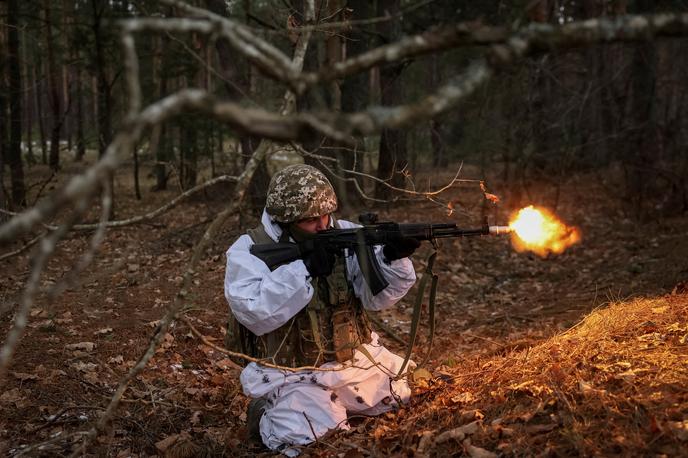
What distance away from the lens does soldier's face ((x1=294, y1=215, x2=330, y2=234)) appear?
4828 mm

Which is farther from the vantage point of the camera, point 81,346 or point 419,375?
point 81,346

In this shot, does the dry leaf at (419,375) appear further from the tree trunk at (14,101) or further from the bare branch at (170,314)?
the tree trunk at (14,101)

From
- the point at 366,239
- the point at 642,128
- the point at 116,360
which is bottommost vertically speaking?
the point at 116,360

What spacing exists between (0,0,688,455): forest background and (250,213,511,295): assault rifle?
1.50ft

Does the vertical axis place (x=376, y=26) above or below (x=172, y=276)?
above

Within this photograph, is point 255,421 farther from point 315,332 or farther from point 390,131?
point 390,131

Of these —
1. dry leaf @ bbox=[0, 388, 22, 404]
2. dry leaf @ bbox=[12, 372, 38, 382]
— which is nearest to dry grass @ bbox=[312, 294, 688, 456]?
dry leaf @ bbox=[0, 388, 22, 404]

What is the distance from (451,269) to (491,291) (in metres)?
0.94

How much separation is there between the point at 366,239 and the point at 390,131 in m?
8.15

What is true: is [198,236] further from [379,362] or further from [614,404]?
[614,404]

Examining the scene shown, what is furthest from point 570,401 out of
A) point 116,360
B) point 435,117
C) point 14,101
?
point 14,101

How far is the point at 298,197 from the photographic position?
4719mm

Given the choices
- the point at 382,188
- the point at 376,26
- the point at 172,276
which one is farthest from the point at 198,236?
the point at 376,26

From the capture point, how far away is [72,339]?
6.38 meters
